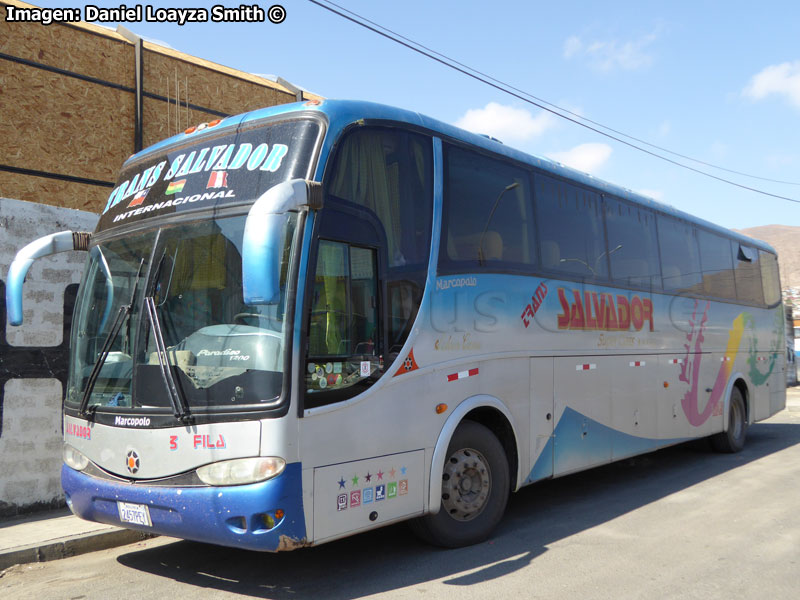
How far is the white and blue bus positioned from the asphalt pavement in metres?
0.85

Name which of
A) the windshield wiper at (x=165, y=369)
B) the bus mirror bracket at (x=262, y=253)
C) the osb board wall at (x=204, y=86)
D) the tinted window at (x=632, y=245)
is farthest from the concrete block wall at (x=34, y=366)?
the tinted window at (x=632, y=245)

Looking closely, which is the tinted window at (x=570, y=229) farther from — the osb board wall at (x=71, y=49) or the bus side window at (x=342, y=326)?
the osb board wall at (x=71, y=49)

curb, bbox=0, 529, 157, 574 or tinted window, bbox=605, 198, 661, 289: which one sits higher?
tinted window, bbox=605, 198, 661, 289

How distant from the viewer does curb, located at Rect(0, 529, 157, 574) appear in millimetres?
6039

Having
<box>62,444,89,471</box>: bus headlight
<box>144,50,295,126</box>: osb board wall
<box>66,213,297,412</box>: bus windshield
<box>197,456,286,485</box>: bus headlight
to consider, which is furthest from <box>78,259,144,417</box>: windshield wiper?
<box>144,50,295,126</box>: osb board wall

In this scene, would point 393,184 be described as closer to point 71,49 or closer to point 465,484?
point 465,484

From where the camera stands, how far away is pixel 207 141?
19.2 feet

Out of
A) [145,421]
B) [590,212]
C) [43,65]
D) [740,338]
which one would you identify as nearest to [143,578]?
[145,421]

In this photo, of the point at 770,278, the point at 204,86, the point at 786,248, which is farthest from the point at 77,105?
the point at 786,248

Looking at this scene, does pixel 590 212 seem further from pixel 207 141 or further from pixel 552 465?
pixel 207 141

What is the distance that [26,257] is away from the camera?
5.62 meters

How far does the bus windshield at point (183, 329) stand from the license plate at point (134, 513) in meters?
0.68

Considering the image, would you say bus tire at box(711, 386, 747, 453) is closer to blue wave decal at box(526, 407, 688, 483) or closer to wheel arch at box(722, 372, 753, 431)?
wheel arch at box(722, 372, 753, 431)

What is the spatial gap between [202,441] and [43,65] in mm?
8340
